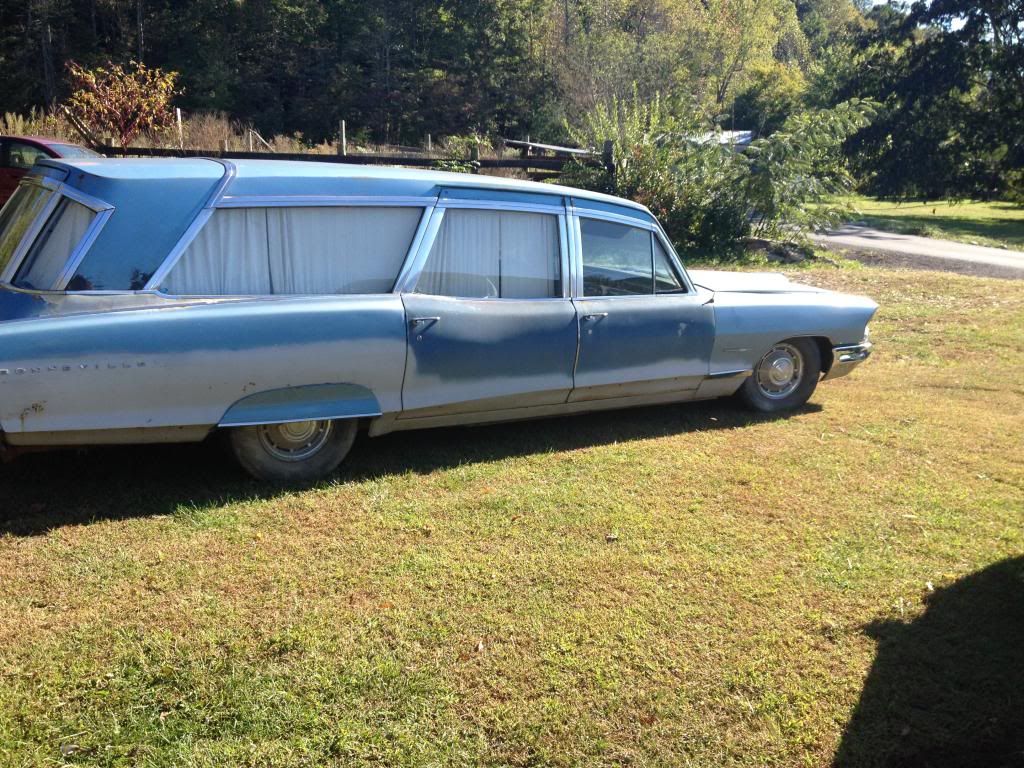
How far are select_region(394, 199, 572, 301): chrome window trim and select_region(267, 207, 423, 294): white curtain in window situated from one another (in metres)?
0.06

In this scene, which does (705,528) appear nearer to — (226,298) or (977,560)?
(977,560)

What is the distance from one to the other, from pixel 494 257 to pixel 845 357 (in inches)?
120

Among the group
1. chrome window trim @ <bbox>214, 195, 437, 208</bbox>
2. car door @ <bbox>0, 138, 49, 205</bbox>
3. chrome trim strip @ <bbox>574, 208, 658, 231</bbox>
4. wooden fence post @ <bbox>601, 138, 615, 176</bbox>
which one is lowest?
chrome trim strip @ <bbox>574, 208, 658, 231</bbox>

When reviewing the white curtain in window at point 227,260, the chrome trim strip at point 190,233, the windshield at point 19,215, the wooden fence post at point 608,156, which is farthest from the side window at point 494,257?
the wooden fence post at point 608,156

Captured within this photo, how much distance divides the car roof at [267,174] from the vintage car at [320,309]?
13 mm

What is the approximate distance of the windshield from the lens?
444 cm

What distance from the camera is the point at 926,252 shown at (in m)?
19.7

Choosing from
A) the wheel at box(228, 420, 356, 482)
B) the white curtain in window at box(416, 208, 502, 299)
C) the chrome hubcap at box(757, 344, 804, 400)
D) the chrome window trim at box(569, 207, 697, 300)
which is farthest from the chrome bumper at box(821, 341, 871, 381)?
the wheel at box(228, 420, 356, 482)

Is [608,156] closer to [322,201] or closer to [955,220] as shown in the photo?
[322,201]

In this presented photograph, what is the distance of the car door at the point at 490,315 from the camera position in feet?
16.5

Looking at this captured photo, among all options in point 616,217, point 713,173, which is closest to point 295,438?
point 616,217

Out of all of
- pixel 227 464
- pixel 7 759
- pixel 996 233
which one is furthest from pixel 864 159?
pixel 7 759

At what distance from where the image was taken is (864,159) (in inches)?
1313

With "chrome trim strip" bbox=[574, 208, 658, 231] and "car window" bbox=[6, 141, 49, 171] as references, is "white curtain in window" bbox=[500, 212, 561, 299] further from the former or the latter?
"car window" bbox=[6, 141, 49, 171]
